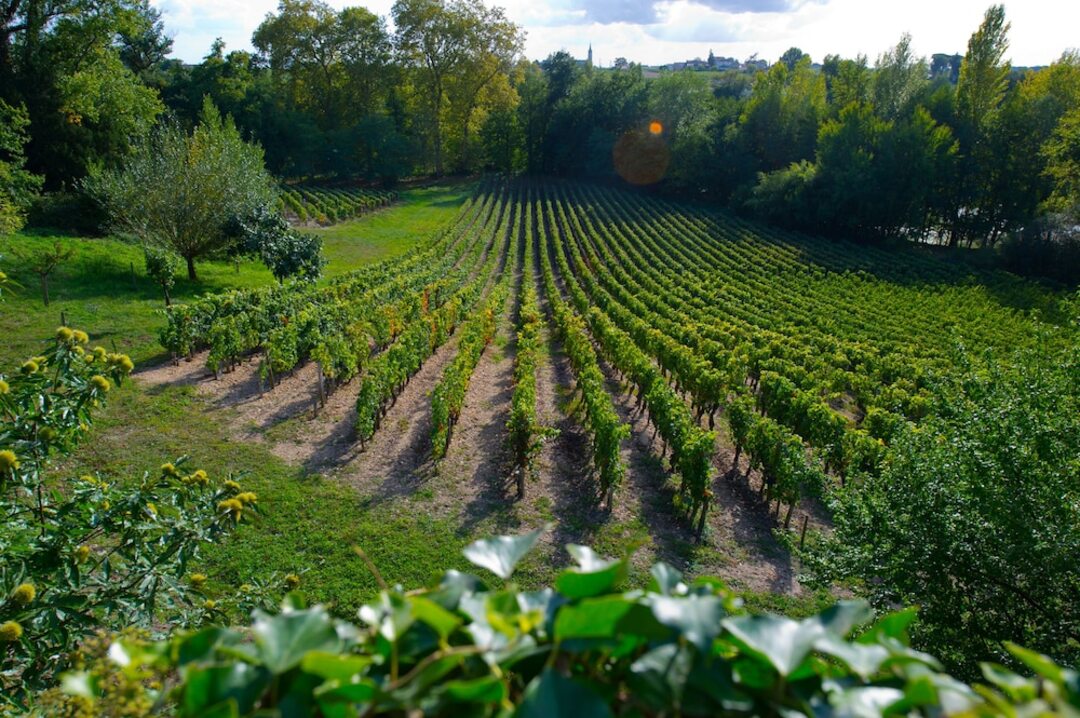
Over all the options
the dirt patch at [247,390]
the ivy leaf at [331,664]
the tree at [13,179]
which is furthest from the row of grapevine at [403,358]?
the tree at [13,179]

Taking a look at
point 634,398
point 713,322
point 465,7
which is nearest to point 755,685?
point 634,398

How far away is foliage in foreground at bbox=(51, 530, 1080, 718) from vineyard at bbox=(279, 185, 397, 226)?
3695 centimetres

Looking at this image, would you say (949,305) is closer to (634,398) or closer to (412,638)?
(634,398)

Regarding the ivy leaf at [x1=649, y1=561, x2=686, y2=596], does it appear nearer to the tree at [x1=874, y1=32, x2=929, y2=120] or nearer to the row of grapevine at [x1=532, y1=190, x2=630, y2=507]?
the row of grapevine at [x1=532, y1=190, x2=630, y2=507]

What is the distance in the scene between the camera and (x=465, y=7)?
54719 millimetres

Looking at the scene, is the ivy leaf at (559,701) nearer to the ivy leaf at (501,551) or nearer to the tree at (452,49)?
the ivy leaf at (501,551)

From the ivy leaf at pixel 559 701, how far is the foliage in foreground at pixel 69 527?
2.97m

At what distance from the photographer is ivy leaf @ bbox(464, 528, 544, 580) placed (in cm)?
132

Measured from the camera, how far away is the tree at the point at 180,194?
64.2 feet

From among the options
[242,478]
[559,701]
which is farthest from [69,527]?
[559,701]

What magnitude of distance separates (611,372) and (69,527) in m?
15.4

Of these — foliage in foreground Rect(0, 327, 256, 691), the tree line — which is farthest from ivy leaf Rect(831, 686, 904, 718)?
the tree line

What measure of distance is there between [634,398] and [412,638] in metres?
15.2

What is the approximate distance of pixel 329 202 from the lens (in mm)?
42750
